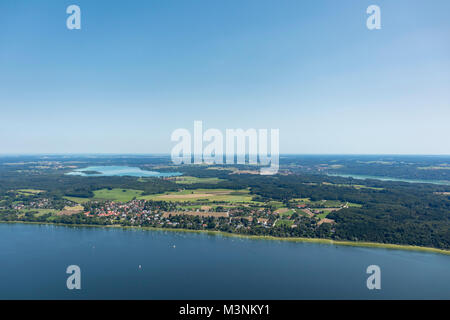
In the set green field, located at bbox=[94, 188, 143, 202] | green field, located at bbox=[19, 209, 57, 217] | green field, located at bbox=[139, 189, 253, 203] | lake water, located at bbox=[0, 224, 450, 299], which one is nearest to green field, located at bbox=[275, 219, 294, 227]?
lake water, located at bbox=[0, 224, 450, 299]

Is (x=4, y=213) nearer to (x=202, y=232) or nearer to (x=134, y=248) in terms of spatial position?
(x=134, y=248)

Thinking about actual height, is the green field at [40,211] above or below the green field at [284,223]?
above

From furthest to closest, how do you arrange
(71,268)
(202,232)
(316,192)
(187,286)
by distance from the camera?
(316,192)
(202,232)
(71,268)
(187,286)

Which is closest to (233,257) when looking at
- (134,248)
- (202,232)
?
(202,232)

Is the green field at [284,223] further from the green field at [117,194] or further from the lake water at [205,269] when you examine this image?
the green field at [117,194]

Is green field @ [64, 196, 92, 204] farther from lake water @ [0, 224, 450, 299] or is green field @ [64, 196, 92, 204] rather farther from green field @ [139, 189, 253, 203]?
lake water @ [0, 224, 450, 299]

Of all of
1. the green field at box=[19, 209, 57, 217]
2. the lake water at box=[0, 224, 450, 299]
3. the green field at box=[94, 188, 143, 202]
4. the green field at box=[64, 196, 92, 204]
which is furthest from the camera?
the green field at box=[94, 188, 143, 202]

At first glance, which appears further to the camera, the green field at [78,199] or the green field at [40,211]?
the green field at [78,199]

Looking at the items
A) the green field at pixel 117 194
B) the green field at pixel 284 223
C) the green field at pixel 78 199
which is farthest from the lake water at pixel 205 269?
the green field at pixel 117 194
